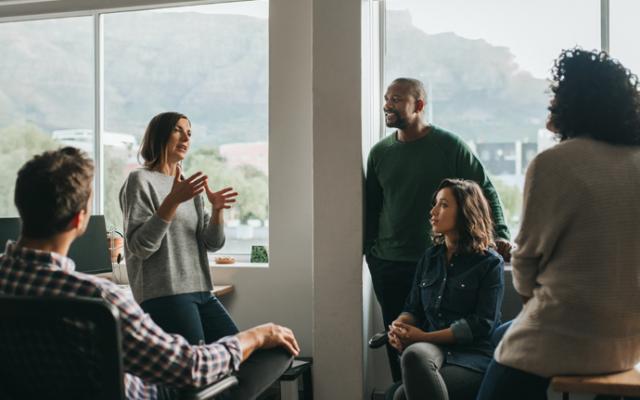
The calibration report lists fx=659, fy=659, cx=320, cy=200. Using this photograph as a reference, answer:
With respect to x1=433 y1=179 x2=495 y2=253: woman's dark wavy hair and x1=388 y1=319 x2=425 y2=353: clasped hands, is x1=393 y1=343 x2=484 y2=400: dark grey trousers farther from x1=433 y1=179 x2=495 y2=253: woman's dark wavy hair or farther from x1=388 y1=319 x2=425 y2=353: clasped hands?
x1=433 y1=179 x2=495 y2=253: woman's dark wavy hair

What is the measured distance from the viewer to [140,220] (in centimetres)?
256

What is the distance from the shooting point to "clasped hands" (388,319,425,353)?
2.70 metres

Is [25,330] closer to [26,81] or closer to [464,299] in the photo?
[464,299]

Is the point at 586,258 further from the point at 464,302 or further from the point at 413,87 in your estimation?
the point at 413,87

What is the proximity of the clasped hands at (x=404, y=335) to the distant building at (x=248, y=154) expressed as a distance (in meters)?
1.61

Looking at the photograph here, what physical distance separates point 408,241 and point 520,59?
126 centimetres

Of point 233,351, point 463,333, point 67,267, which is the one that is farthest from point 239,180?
point 67,267

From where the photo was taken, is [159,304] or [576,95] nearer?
[576,95]

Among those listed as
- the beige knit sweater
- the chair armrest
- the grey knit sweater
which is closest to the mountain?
the grey knit sweater

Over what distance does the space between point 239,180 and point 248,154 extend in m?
0.17

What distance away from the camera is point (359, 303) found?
3385 mm

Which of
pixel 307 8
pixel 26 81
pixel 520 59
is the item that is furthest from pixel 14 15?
pixel 520 59

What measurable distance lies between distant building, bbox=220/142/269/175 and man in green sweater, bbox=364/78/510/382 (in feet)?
3.17

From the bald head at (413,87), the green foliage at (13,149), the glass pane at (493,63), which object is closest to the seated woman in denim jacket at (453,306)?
the bald head at (413,87)
